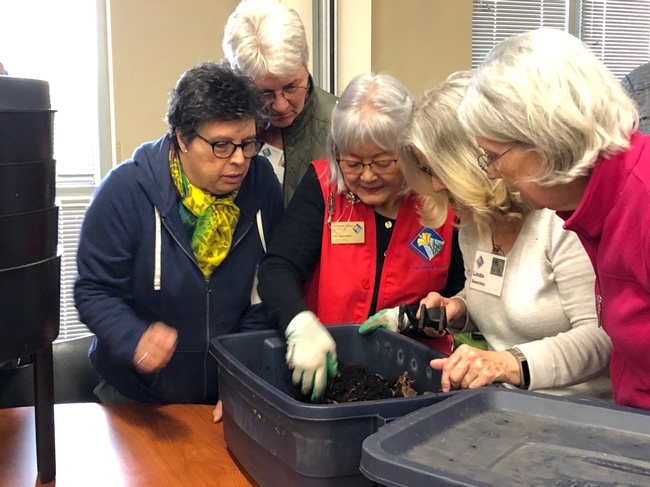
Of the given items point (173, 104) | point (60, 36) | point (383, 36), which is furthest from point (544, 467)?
point (60, 36)

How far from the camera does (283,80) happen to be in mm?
1891

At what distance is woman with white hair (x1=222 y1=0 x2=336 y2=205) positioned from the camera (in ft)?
6.13

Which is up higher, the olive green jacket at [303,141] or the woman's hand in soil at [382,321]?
the olive green jacket at [303,141]

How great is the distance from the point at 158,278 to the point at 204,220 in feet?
0.58

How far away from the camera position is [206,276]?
1.66m

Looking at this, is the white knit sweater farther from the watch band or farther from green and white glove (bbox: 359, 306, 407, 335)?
green and white glove (bbox: 359, 306, 407, 335)

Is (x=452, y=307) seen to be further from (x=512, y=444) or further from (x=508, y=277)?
(x=512, y=444)

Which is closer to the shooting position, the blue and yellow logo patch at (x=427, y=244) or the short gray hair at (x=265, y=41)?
the blue and yellow logo patch at (x=427, y=244)

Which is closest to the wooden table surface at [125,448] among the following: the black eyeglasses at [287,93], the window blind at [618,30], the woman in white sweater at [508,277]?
the woman in white sweater at [508,277]

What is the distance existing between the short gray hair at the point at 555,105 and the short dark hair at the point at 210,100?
27.8 inches

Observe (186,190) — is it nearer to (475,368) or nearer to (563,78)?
(475,368)

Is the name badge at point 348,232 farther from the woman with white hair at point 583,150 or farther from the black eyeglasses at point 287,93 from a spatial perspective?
the woman with white hair at point 583,150

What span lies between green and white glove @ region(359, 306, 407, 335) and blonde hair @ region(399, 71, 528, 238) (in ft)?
0.92

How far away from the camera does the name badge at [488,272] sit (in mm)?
1402
